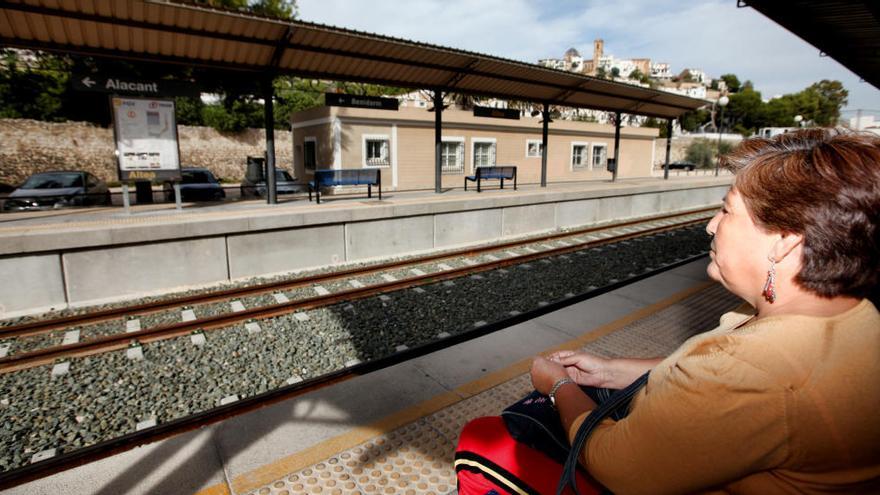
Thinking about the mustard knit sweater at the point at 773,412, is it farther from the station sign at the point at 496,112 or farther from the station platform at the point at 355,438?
the station sign at the point at 496,112

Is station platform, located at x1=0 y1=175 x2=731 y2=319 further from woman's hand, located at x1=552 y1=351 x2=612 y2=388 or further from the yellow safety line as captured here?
woman's hand, located at x1=552 y1=351 x2=612 y2=388

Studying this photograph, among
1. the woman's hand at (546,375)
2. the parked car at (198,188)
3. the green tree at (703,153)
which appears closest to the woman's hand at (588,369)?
the woman's hand at (546,375)

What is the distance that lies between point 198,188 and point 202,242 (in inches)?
332

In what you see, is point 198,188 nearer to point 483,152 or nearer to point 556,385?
point 483,152

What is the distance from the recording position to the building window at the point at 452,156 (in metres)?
23.7

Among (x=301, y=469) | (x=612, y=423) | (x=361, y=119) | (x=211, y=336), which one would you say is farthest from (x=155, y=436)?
(x=361, y=119)

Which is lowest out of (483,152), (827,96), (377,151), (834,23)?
(377,151)

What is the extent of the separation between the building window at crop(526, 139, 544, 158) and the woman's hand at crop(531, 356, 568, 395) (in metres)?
26.3

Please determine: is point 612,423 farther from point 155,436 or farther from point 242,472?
point 155,436

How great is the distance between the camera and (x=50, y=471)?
320 cm

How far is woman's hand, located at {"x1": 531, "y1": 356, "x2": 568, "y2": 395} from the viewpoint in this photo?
170cm

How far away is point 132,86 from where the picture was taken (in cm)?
930

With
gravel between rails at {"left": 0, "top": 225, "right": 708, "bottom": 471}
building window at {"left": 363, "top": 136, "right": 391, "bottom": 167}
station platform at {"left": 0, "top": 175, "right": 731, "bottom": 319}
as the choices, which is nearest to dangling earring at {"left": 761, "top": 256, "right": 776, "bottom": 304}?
gravel between rails at {"left": 0, "top": 225, "right": 708, "bottom": 471}

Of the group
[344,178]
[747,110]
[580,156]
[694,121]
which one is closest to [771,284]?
[344,178]
